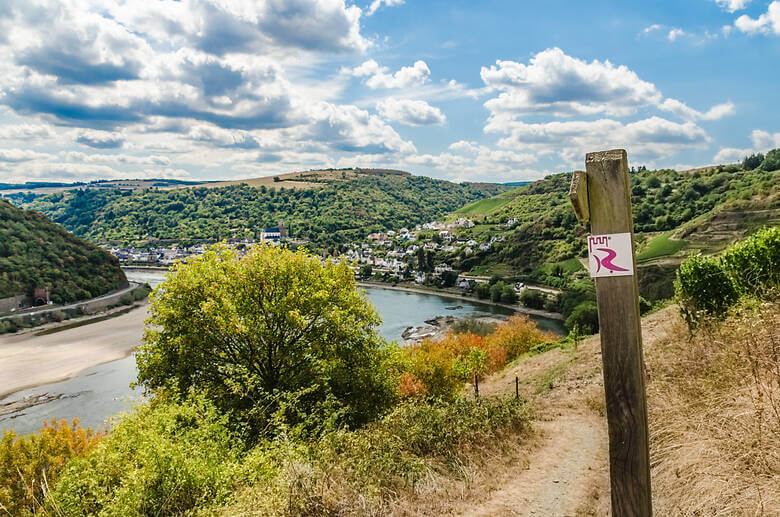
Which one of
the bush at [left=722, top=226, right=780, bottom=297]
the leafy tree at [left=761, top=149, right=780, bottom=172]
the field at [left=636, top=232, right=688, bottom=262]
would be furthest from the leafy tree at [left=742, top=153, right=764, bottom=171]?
the bush at [left=722, top=226, right=780, bottom=297]

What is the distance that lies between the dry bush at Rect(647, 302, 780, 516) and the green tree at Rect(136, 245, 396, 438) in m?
7.77

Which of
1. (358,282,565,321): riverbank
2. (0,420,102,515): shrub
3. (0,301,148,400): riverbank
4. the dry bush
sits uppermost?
the dry bush

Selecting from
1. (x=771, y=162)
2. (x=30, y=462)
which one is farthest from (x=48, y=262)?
(x=771, y=162)

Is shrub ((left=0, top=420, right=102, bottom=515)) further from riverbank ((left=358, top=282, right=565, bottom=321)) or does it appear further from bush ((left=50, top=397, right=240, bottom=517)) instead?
riverbank ((left=358, top=282, right=565, bottom=321))

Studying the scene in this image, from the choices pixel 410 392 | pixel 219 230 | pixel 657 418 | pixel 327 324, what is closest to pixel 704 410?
pixel 657 418

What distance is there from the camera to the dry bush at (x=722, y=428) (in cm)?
322

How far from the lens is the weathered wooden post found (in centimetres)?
229

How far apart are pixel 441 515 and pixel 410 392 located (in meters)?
15.3

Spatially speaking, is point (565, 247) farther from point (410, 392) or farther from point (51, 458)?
point (51, 458)

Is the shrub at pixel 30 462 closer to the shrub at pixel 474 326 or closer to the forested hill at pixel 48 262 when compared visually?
the shrub at pixel 474 326

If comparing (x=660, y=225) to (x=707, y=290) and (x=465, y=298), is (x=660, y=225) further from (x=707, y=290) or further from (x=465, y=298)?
(x=707, y=290)

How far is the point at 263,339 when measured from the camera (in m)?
12.2

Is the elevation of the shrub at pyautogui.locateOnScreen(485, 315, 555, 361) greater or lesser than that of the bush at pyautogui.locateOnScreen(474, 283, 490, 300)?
greater

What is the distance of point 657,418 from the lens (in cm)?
508
